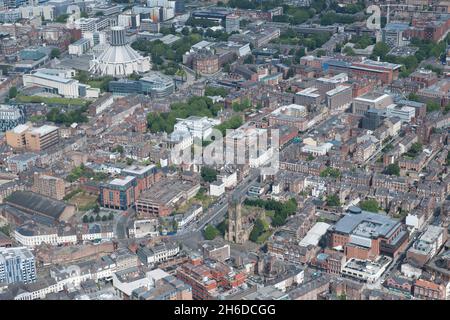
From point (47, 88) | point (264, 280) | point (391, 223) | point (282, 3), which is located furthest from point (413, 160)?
point (282, 3)

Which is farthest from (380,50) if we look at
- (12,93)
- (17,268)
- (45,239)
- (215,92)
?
(17,268)

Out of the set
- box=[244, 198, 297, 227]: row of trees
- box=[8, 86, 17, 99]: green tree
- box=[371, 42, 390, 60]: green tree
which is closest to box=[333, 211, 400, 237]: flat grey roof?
box=[244, 198, 297, 227]: row of trees

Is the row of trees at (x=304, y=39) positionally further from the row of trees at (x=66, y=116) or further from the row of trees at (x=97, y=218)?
the row of trees at (x=97, y=218)

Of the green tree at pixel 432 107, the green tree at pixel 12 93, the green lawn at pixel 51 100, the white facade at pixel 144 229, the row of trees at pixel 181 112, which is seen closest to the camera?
the white facade at pixel 144 229

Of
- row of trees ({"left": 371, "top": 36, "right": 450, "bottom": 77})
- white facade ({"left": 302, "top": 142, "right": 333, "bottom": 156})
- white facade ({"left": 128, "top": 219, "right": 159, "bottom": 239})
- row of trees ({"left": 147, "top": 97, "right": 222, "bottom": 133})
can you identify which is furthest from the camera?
row of trees ({"left": 371, "top": 36, "right": 450, "bottom": 77})

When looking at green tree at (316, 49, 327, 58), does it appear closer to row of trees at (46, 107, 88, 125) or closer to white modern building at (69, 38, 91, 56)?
white modern building at (69, 38, 91, 56)

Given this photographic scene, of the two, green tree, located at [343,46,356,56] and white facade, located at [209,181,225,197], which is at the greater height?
green tree, located at [343,46,356,56]

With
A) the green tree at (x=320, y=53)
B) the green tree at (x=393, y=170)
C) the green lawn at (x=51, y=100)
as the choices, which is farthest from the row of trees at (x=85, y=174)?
the green tree at (x=320, y=53)

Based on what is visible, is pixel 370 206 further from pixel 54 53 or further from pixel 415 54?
pixel 54 53
